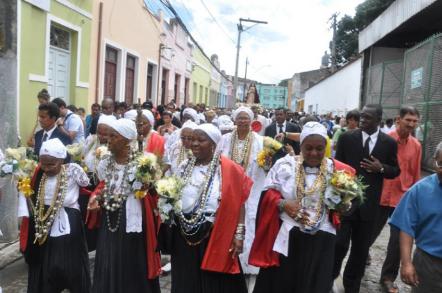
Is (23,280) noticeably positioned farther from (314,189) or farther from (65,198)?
(314,189)

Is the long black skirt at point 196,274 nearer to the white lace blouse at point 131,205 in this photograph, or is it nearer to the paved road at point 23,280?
the white lace blouse at point 131,205

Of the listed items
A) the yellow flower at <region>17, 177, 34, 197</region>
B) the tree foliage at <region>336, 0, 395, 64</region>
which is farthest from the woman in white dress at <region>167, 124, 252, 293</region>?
the tree foliage at <region>336, 0, 395, 64</region>

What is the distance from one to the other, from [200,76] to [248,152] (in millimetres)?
29165

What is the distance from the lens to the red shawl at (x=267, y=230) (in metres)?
4.00

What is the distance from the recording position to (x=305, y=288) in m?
3.95

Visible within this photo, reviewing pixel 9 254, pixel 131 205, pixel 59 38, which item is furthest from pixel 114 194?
pixel 59 38

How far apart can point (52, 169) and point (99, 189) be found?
0.54m

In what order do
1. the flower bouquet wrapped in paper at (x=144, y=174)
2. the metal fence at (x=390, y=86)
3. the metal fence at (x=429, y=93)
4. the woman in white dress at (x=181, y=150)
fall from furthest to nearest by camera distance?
the metal fence at (x=390, y=86) < the metal fence at (x=429, y=93) < the woman in white dress at (x=181, y=150) < the flower bouquet wrapped in paper at (x=144, y=174)

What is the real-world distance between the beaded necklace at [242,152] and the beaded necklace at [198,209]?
2341 millimetres

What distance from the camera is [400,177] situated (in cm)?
590

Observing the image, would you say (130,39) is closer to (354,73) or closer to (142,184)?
(354,73)

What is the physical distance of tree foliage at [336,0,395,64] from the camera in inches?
1540

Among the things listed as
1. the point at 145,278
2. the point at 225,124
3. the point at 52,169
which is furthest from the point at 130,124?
the point at 225,124

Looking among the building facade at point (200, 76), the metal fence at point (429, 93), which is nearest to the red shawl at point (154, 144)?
the metal fence at point (429, 93)
